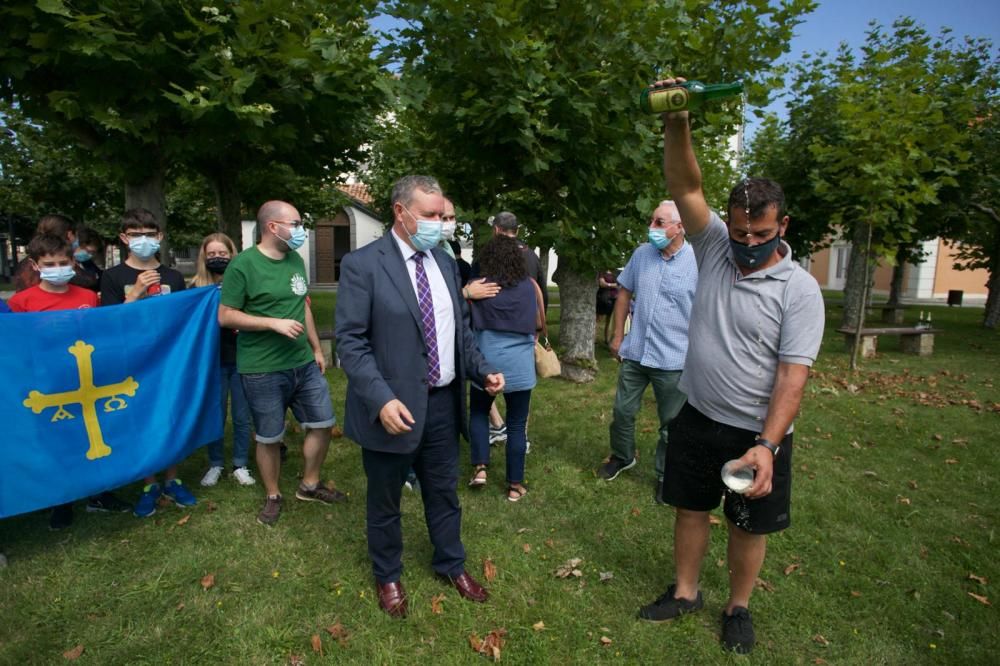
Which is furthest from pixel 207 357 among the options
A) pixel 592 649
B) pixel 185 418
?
pixel 592 649

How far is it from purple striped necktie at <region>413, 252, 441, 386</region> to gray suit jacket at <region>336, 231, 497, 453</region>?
0.24 feet

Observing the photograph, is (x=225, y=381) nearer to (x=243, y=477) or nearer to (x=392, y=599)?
(x=243, y=477)

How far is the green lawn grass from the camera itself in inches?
118

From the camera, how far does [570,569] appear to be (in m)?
3.70

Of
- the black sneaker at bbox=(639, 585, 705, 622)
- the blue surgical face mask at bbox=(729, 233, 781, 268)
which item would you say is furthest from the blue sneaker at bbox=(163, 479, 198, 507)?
the blue surgical face mask at bbox=(729, 233, 781, 268)

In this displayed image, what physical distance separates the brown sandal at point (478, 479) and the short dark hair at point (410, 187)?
2510 mm

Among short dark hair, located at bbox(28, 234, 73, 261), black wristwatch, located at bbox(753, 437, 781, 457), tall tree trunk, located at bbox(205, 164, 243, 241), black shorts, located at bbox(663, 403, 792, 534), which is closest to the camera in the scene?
black wristwatch, located at bbox(753, 437, 781, 457)

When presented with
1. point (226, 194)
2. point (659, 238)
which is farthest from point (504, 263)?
point (226, 194)

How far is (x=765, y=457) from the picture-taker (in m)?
2.52

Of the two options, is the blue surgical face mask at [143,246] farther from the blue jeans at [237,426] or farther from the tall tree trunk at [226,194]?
the tall tree trunk at [226,194]

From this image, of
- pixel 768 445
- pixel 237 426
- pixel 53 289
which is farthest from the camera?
pixel 237 426

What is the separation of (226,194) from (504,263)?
27.7 ft

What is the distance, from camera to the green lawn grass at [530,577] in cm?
301

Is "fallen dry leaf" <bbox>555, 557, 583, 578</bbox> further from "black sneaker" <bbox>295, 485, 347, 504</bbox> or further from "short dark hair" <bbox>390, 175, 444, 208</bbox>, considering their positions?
"short dark hair" <bbox>390, 175, 444, 208</bbox>
